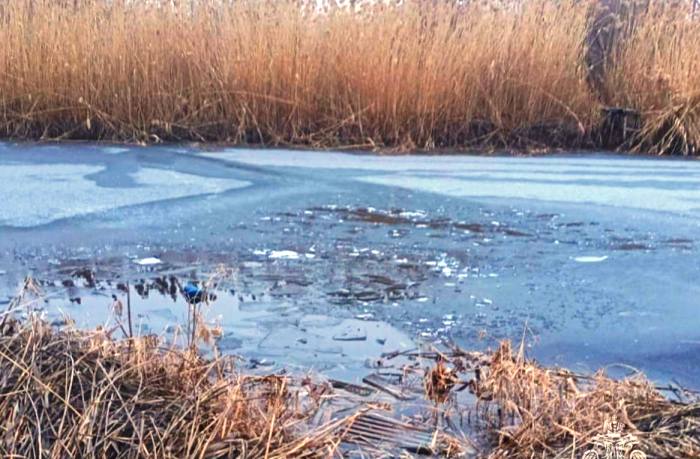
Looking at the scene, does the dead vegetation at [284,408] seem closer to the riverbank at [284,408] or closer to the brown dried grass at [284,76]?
the riverbank at [284,408]

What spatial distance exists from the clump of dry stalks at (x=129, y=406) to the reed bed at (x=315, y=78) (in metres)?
4.93

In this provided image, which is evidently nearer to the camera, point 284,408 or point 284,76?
point 284,408

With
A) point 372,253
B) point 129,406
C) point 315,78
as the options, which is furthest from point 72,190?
point 129,406

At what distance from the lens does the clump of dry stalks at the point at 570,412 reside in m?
1.85

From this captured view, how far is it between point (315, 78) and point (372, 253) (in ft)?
12.0

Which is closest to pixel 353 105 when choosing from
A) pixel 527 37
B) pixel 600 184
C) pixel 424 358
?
pixel 527 37

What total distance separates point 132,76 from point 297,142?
1.38m

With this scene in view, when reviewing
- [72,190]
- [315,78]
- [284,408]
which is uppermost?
[315,78]

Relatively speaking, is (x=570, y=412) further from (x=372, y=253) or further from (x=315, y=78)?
(x=315, y=78)

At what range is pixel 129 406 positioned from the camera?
73.4 inches

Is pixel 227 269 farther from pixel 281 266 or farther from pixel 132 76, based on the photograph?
pixel 132 76

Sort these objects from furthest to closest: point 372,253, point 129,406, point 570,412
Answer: point 372,253 → point 570,412 → point 129,406

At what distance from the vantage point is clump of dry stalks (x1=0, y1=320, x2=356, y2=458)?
1771mm

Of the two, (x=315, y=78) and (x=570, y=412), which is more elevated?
(x=315, y=78)
